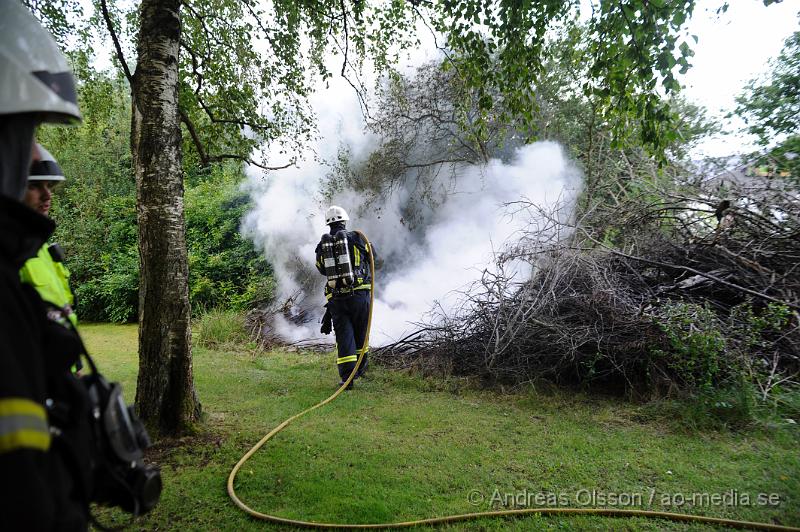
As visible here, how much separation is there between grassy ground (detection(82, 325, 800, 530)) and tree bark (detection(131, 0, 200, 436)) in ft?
1.79

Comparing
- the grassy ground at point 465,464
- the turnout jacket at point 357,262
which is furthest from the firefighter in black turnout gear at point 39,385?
the turnout jacket at point 357,262

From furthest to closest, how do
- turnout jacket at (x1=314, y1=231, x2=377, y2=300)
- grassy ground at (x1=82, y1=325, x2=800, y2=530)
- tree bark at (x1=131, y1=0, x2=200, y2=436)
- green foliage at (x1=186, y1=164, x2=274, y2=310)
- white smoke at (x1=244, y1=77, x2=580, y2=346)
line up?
green foliage at (x1=186, y1=164, x2=274, y2=310) → white smoke at (x1=244, y1=77, x2=580, y2=346) → turnout jacket at (x1=314, y1=231, x2=377, y2=300) → tree bark at (x1=131, y1=0, x2=200, y2=436) → grassy ground at (x1=82, y1=325, x2=800, y2=530)

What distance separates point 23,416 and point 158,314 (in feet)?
10.2

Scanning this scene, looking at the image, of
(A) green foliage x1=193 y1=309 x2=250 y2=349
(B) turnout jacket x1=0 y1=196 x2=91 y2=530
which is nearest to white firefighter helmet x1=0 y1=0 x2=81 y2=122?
(B) turnout jacket x1=0 y1=196 x2=91 y2=530

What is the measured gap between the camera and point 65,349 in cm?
114

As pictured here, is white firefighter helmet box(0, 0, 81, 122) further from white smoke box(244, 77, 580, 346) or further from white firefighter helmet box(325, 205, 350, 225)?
white smoke box(244, 77, 580, 346)

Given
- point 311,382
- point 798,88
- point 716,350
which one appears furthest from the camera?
point 798,88

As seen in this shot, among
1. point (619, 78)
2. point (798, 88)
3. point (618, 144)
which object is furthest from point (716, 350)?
point (798, 88)

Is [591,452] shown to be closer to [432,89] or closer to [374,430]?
[374,430]

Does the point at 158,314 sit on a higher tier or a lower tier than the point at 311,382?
higher

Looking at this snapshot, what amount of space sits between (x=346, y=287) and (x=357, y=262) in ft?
1.20

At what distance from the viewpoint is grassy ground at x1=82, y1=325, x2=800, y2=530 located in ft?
9.54

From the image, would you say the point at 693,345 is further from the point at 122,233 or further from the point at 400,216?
the point at 122,233

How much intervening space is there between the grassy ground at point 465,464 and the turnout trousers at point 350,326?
2.26 feet
